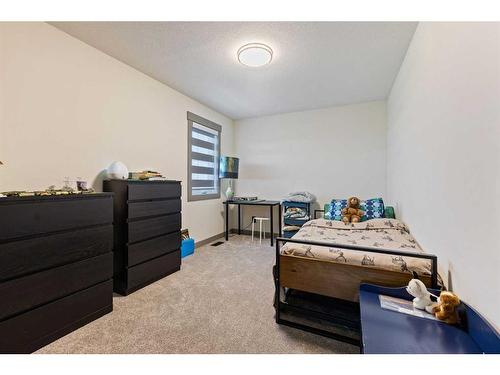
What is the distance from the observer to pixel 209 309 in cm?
193

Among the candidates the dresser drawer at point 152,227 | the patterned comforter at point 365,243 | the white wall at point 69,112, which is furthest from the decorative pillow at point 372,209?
the white wall at point 69,112

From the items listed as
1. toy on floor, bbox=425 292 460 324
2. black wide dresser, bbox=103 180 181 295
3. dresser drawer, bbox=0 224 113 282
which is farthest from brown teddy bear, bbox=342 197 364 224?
dresser drawer, bbox=0 224 113 282

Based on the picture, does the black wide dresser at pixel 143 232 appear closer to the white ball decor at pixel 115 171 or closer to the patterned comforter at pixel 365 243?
the white ball decor at pixel 115 171

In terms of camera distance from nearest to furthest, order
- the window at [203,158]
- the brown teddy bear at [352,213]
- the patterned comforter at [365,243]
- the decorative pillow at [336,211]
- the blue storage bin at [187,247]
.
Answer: the patterned comforter at [365,243] < the brown teddy bear at [352,213] < the decorative pillow at [336,211] < the blue storage bin at [187,247] < the window at [203,158]

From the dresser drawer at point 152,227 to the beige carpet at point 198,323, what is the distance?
0.55 metres

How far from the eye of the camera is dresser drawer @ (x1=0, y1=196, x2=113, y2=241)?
1.35m

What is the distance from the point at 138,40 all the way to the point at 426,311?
3.06 m

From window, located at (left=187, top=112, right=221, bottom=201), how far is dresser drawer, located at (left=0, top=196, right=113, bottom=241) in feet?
5.81

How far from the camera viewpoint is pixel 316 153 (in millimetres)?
4137

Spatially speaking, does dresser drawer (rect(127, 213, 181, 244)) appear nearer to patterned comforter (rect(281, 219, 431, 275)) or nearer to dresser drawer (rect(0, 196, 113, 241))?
dresser drawer (rect(0, 196, 113, 241))

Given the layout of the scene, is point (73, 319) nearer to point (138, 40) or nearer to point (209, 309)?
point (209, 309)

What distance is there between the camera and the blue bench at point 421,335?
0.90m

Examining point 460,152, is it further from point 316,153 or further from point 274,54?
point 316,153

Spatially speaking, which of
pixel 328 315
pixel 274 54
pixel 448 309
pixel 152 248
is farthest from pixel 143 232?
pixel 448 309
